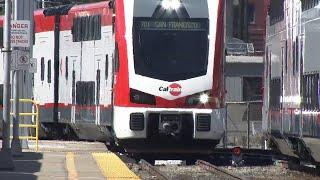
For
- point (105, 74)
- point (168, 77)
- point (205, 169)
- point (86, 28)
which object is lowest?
point (205, 169)

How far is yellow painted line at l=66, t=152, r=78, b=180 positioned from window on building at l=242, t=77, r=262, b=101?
2487 centimetres

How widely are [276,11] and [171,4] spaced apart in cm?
278

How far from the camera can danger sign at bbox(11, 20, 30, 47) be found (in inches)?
769

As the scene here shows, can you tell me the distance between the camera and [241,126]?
3894cm

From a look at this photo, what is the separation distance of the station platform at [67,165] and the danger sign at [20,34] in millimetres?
2394

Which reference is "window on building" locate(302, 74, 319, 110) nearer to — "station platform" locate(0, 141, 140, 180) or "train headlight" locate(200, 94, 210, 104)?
"train headlight" locate(200, 94, 210, 104)

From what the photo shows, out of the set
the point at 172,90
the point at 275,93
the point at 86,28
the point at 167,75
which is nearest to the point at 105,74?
the point at 86,28

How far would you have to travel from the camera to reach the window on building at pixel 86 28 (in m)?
26.0

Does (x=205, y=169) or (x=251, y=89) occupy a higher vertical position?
(x=251, y=89)

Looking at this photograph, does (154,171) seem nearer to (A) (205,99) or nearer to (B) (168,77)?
(A) (205,99)

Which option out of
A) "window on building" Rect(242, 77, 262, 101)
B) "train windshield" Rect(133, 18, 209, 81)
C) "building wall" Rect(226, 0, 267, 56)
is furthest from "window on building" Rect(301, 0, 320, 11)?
"building wall" Rect(226, 0, 267, 56)

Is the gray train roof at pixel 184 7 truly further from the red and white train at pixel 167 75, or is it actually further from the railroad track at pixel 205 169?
the railroad track at pixel 205 169

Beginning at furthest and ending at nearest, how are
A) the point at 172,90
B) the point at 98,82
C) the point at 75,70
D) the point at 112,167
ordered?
the point at 75,70 → the point at 98,82 → the point at 172,90 → the point at 112,167

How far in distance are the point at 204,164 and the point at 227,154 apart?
326 centimetres
